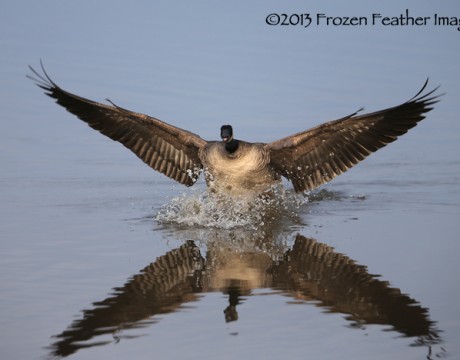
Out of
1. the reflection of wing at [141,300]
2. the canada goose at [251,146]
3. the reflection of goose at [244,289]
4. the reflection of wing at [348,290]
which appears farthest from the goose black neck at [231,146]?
the reflection of wing at [141,300]

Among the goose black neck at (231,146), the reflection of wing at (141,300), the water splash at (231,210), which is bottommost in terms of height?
the reflection of wing at (141,300)

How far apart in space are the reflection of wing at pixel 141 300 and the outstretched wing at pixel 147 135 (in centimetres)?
351

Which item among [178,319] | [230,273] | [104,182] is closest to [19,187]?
[104,182]

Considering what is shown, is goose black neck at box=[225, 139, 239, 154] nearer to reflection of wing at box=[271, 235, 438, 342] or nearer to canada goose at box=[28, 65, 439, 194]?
canada goose at box=[28, 65, 439, 194]

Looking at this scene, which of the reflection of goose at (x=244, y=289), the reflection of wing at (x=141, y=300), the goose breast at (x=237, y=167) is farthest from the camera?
the goose breast at (x=237, y=167)

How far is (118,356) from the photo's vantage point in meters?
5.12

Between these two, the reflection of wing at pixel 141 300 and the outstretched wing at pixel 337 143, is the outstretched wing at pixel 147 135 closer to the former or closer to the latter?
the outstretched wing at pixel 337 143

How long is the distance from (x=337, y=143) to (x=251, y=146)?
1009 millimetres

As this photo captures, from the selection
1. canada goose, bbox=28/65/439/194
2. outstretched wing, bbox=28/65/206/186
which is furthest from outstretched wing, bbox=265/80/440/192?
outstretched wing, bbox=28/65/206/186

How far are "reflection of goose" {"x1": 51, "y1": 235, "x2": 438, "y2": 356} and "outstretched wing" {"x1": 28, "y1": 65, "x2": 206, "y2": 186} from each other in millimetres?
3038

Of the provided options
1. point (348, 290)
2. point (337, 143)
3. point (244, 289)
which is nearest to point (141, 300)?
point (244, 289)

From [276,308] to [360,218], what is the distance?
13.1ft

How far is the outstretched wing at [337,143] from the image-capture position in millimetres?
10391

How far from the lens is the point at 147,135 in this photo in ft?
37.3
